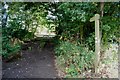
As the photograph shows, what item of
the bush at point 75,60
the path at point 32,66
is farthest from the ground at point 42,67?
the bush at point 75,60

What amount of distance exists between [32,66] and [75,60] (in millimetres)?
1208

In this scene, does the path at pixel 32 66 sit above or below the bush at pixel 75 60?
below

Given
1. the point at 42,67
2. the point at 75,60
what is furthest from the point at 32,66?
the point at 75,60

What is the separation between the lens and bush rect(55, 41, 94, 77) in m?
4.57

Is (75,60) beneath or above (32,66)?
above

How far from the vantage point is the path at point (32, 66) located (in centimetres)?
459

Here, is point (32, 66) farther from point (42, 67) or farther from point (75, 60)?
point (75, 60)

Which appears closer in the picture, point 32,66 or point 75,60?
point 75,60

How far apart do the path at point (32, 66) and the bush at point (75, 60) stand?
1.07ft

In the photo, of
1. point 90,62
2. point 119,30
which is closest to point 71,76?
point 90,62

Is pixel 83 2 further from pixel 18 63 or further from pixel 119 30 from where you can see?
pixel 18 63

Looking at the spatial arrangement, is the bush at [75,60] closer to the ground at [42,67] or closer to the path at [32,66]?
the ground at [42,67]

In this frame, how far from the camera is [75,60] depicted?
4.90 metres

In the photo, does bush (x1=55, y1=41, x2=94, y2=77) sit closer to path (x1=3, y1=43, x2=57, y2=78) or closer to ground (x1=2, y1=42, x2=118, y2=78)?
ground (x1=2, y1=42, x2=118, y2=78)
